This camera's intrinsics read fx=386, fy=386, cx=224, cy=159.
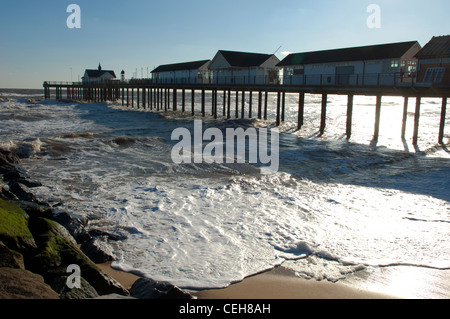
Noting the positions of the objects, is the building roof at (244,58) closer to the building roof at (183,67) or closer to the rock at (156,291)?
the building roof at (183,67)

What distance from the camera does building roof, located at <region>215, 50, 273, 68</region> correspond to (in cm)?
3520

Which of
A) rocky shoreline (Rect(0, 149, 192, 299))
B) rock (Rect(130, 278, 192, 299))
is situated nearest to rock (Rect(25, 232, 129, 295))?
rocky shoreline (Rect(0, 149, 192, 299))

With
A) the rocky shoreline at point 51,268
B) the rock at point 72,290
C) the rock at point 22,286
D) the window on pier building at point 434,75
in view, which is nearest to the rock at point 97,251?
the rocky shoreline at point 51,268

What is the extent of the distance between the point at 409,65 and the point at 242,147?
11.9 metres

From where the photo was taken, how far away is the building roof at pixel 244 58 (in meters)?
35.2

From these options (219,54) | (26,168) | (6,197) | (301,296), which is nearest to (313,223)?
(301,296)

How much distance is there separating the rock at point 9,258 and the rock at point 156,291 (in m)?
1.29

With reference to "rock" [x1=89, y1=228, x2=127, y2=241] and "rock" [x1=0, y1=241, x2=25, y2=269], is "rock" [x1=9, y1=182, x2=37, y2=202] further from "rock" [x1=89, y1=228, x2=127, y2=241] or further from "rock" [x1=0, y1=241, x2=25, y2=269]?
"rock" [x1=0, y1=241, x2=25, y2=269]

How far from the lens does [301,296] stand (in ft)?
16.0

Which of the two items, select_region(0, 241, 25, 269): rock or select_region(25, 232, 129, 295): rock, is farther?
select_region(25, 232, 129, 295): rock

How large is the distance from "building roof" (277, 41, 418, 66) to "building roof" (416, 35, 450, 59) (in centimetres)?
154

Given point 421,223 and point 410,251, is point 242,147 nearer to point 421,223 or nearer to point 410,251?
point 421,223

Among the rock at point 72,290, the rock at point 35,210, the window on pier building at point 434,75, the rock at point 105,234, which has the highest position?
the window on pier building at point 434,75

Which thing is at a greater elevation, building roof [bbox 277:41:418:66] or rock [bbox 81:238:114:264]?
building roof [bbox 277:41:418:66]
